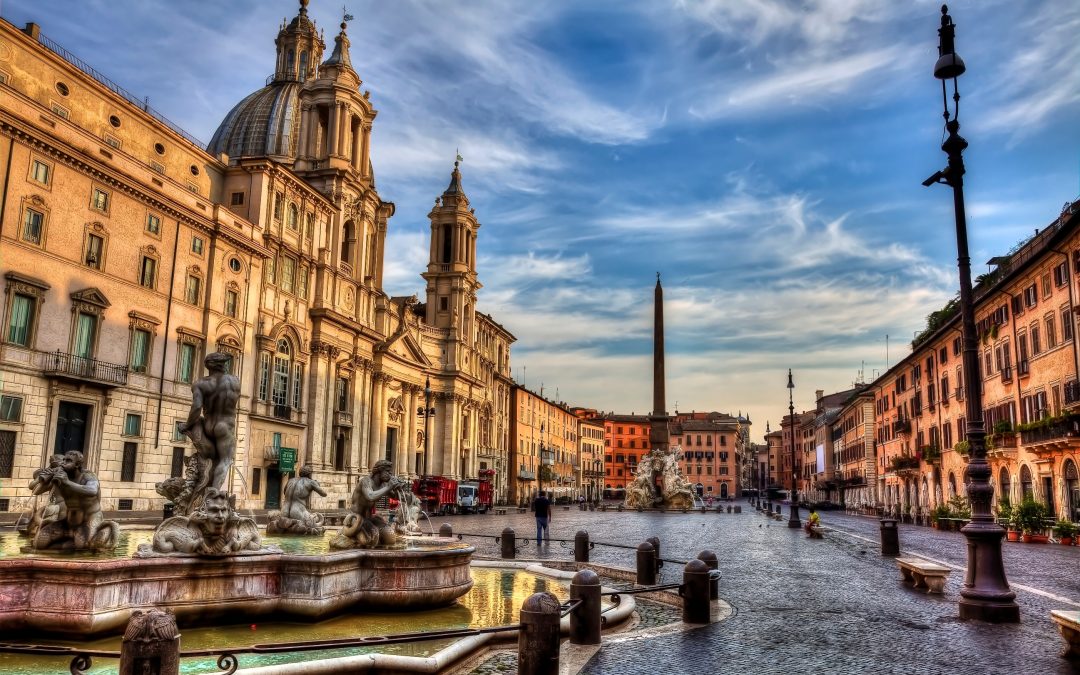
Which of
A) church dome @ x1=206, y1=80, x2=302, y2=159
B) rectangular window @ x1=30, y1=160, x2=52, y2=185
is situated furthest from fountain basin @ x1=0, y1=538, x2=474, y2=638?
church dome @ x1=206, y1=80, x2=302, y2=159

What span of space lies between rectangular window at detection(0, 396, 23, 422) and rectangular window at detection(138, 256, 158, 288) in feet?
24.7

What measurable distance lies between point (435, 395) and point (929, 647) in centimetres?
6045

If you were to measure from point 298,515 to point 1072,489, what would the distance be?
27.2m

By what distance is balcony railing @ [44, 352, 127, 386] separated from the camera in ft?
92.5

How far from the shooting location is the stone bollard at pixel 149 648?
4500 millimetres

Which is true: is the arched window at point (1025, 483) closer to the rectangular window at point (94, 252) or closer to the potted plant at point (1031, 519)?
the potted plant at point (1031, 519)

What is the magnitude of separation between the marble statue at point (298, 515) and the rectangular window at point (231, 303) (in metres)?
27.3

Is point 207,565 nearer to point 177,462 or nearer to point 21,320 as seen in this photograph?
point 21,320

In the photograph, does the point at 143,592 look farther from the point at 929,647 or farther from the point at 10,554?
the point at 929,647

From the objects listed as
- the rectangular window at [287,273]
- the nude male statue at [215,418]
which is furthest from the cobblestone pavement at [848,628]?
the rectangular window at [287,273]

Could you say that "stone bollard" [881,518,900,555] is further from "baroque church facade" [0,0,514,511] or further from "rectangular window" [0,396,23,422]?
"rectangular window" [0,396,23,422]

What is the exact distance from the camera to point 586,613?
328 inches

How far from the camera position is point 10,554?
8172mm

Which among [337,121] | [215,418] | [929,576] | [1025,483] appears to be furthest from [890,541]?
[337,121]
